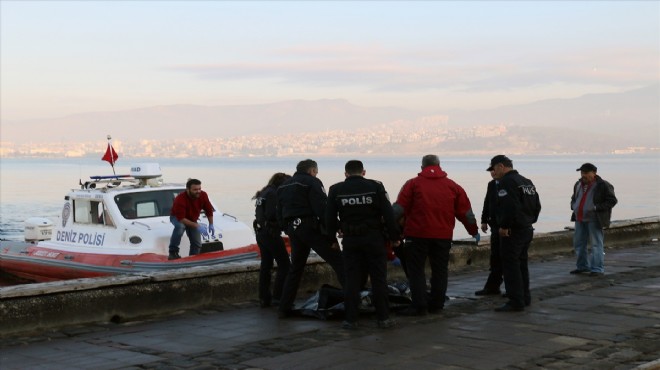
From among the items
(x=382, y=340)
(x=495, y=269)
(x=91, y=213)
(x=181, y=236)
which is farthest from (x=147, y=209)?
(x=382, y=340)

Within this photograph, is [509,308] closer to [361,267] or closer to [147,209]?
[361,267]

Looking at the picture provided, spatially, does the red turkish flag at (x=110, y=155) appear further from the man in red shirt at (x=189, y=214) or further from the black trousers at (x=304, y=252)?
the black trousers at (x=304, y=252)

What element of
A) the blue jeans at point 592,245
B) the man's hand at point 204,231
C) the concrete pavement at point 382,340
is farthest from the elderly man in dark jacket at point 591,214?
the man's hand at point 204,231

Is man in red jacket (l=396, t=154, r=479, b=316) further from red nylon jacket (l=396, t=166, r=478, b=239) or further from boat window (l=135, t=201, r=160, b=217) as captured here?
boat window (l=135, t=201, r=160, b=217)

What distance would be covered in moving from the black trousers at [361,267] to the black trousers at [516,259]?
167 centimetres

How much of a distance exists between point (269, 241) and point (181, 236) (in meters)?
5.24

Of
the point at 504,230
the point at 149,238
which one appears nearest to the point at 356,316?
the point at 504,230

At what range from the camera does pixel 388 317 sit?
919 centimetres

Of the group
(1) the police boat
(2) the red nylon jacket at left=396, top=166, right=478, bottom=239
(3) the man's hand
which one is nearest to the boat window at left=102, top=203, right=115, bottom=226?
(1) the police boat

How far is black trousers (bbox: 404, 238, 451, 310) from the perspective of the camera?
9.82 m

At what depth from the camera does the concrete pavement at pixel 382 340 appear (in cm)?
755

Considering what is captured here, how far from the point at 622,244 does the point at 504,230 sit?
8.78 meters

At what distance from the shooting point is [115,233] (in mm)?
16766

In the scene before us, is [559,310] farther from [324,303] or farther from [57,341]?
[57,341]
